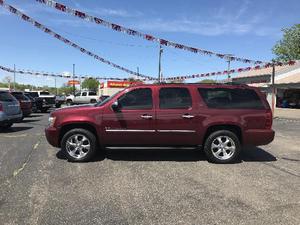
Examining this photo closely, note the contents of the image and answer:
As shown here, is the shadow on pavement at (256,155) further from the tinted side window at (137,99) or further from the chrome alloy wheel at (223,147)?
the tinted side window at (137,99)

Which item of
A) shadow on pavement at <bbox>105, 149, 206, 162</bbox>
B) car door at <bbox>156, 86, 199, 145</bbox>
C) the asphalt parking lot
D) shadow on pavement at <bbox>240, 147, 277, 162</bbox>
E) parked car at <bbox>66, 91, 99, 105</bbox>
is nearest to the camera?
the asphalt parking lot

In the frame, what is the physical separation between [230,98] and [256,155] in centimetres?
179

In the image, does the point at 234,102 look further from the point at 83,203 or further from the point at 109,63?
the point at 109,63

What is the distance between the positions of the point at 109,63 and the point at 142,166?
2350 cm

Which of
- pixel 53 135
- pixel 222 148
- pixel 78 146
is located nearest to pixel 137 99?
pixel 78 146

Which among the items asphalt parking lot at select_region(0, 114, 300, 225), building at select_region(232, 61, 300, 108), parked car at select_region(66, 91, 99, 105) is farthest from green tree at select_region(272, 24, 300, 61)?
asphalt parking lot at select_region(0, 114, 300, 225)

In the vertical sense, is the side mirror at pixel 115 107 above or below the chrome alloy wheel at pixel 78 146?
Result: above

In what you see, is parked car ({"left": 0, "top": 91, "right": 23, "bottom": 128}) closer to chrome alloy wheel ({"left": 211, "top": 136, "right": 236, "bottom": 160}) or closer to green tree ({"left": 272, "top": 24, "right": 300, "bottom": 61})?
chrome alloy wheel ({"left": 211, "top": 136, "right": 236, "bottom": 160})

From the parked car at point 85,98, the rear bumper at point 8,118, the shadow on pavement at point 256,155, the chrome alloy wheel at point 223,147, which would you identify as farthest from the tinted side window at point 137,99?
the parked car at point 85,98

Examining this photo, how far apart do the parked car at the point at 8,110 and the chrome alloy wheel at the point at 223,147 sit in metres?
8.63

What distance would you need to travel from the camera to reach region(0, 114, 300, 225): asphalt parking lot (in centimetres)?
513

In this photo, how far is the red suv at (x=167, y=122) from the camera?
8.56 m

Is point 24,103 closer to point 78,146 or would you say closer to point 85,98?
point 78,146

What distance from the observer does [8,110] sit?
14656mm
